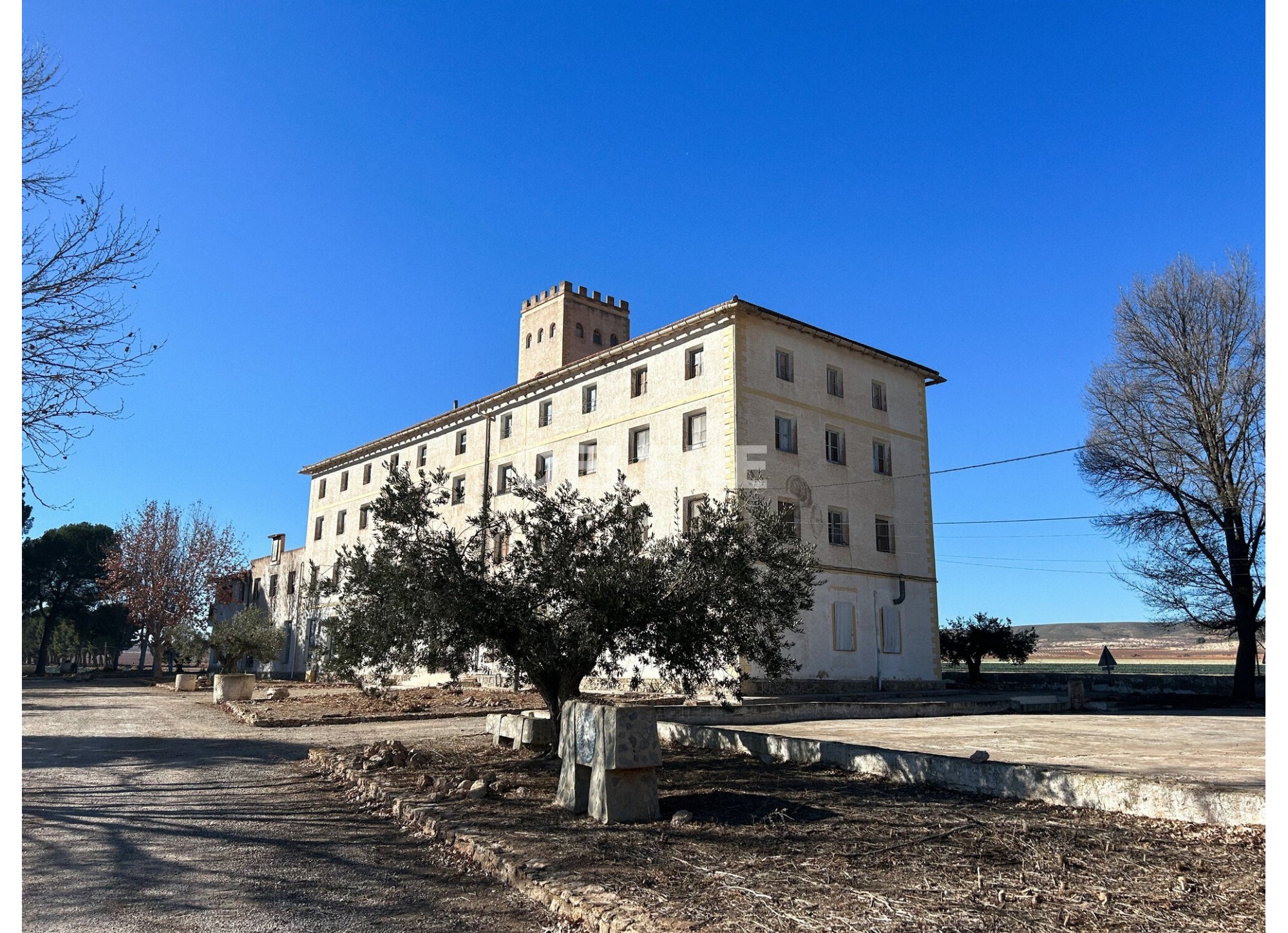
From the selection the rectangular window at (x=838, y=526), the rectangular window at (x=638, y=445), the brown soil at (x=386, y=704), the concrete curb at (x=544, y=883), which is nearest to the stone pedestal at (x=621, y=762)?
the concrete curb at (x=544, y=883)

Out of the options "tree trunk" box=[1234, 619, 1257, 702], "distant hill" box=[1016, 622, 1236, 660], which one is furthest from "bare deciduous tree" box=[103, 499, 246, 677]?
"distant hill" box=[1016, 622, 1236, 660]

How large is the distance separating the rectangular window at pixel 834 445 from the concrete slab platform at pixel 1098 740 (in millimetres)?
10715

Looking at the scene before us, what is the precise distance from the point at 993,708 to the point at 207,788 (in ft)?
63.0

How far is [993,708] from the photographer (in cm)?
2172

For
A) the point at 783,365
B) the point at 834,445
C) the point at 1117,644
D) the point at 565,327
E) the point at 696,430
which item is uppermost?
the point at 565,327

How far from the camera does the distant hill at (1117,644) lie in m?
111

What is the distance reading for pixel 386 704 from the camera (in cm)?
2147

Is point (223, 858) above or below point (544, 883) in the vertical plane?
below

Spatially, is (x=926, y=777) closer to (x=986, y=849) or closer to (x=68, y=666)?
(x=986, y=849)

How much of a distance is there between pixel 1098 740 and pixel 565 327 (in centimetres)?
3197

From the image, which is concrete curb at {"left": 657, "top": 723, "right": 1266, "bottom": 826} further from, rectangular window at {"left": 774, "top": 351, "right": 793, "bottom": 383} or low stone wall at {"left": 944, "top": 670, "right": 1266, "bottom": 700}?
low stone wall at {"left": 944, "top": 670, "right": 1266, "bottom": 700}

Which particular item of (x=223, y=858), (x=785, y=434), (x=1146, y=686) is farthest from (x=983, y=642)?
(x=223, y=858)

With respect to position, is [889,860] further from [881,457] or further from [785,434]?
[881,457]

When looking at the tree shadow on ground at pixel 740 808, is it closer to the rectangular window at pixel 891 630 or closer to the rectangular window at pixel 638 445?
the rectangular window at pixel 638 445
